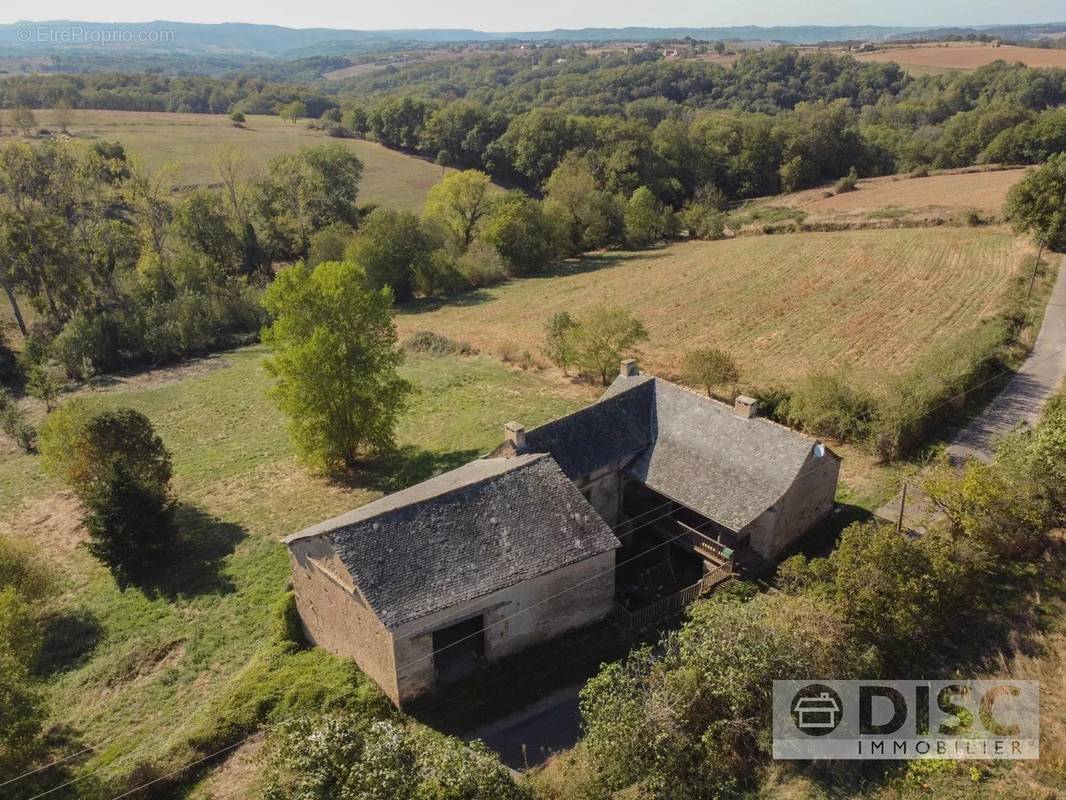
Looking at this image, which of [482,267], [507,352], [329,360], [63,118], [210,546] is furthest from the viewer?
[63,118]

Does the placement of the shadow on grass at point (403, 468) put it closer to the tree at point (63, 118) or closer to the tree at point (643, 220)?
the tree at point (643, 220)

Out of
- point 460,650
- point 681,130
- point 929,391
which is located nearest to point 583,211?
point 681,130

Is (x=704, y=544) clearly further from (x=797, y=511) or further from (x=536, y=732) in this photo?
(x=536, y=732)

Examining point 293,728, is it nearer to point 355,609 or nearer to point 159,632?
point 355,609

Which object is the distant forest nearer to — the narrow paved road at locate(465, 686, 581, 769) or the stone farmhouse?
the stone farmhouse

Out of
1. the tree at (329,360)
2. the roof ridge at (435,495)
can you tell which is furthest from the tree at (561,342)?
the roof ridge at (435,495)
